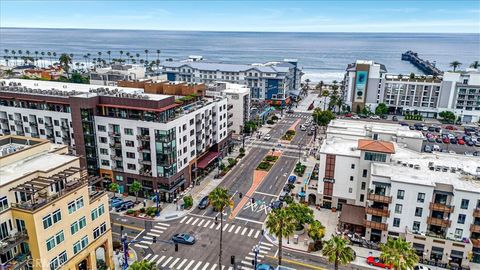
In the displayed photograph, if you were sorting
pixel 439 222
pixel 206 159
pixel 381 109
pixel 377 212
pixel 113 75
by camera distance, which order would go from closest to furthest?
pixel 439 222 < pixel 377 212 < pixel 206 159 < pixel 381 109 < pixel 113 75

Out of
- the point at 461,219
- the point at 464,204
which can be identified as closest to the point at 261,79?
the point at 464,204

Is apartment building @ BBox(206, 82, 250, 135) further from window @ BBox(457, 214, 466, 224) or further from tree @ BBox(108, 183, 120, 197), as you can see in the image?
window @ BBox(457, 214, 466, 224)

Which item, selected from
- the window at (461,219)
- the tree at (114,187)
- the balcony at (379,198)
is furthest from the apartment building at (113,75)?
the window at (461,219)

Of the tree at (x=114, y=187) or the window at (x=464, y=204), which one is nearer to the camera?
the window at (x=464, y=204)

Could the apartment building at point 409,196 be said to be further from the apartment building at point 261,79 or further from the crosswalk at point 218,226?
the apartment building at point 261,79

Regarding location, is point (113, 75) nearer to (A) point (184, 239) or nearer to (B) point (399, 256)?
(A) point (184, 239)

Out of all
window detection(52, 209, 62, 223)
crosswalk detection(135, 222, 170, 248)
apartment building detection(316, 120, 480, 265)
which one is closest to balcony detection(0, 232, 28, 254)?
window detection(52, 209, 62, 223)
